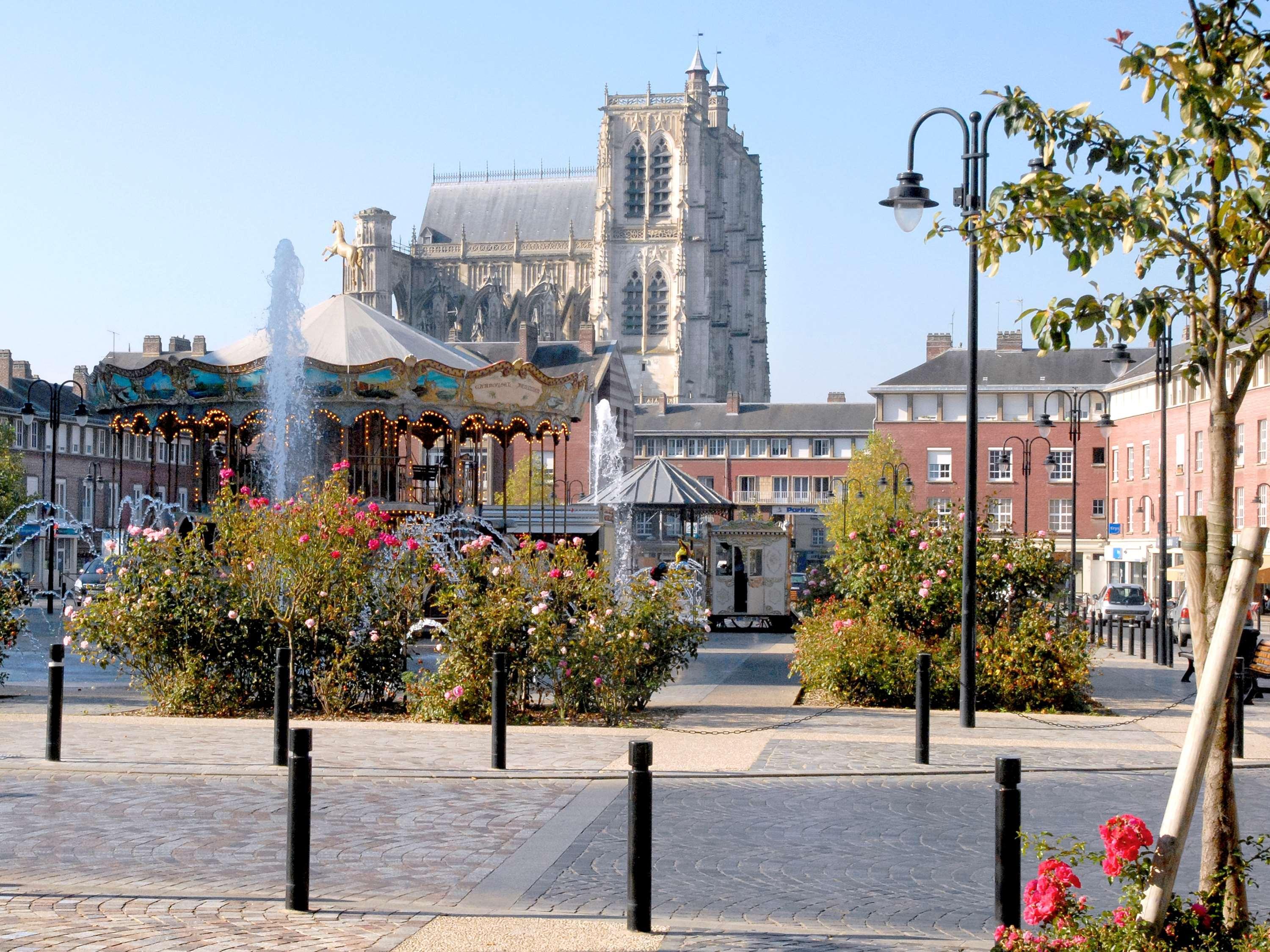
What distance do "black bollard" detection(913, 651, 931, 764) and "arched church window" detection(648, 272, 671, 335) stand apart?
99.9m

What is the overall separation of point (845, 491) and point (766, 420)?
45229 millimetres

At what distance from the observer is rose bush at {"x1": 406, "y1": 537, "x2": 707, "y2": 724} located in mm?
14430

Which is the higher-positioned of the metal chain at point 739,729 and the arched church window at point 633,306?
the arched church window at point 633,306

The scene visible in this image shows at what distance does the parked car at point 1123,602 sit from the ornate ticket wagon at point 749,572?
37.7ft

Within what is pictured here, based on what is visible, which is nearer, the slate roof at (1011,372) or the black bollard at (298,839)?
the black bollard at (298,839)

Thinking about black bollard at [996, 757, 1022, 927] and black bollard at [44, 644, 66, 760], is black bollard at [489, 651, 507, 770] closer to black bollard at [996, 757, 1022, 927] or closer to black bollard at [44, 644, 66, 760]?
black bollard at [44, 644, 66, 760]

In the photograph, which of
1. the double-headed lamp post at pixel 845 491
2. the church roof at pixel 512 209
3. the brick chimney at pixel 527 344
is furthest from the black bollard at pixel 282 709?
the church roof at pixel 512 209

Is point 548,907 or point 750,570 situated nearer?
point 548,907

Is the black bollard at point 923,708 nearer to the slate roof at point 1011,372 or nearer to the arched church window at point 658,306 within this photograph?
the slate roof at point 1011,372

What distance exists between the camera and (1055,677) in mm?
16328

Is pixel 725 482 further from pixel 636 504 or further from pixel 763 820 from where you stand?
pixel 763 820

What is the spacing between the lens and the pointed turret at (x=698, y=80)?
11925cm

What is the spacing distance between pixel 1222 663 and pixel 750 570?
3084 centimetres

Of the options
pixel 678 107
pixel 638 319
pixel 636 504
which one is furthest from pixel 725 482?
pixel 636 504
